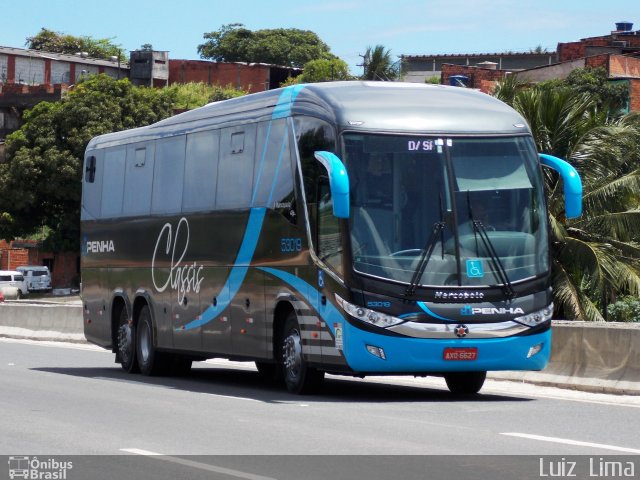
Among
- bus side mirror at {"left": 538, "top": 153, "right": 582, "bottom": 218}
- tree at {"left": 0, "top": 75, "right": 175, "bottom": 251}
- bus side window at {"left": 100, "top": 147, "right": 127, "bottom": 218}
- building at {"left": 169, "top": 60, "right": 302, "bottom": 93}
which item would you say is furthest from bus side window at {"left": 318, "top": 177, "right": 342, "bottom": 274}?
building at {"left": 169, "top": 60, "right": 302, "bottom": 93}

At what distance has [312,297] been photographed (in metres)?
17.1

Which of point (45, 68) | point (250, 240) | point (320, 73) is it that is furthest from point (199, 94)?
point (250, 240)

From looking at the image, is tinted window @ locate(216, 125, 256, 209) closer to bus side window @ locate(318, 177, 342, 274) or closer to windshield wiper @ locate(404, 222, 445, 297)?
bus side window @ locate(318, 177, 342, 274)

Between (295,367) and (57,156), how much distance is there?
5943 cm

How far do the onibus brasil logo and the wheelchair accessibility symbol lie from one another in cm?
649

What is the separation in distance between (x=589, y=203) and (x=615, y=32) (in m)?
84.5

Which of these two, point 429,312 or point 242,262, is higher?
point 242,262

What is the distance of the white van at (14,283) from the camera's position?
7350 cm

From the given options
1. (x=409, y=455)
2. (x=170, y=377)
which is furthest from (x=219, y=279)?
(x=409, y=455)

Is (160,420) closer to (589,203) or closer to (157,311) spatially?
(157,311)

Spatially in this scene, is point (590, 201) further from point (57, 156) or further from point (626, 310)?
point (57, 156)

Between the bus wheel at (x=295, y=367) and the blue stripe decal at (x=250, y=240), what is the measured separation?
1481mm

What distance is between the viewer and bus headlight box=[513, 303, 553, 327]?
16.6 metres

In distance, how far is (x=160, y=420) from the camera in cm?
1459
